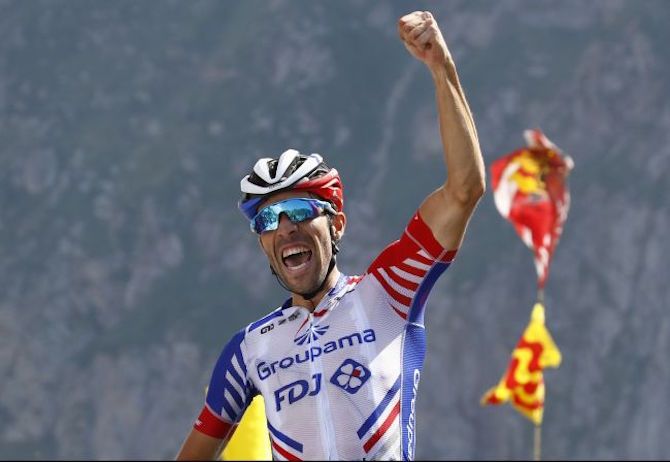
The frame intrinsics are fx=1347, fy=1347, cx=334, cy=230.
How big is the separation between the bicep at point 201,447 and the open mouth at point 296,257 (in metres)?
0.86

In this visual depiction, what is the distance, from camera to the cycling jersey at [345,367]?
18.4 feet

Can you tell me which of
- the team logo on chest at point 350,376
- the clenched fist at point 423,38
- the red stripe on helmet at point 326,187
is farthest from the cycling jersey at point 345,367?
the clenched fist at point 423,38

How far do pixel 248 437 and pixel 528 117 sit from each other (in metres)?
59.6

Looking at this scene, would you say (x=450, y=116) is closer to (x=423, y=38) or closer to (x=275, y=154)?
(x=423, y=38)

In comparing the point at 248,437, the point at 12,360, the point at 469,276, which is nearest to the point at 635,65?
the point at 469,276

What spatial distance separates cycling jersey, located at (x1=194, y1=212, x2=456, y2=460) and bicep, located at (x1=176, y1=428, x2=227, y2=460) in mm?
31

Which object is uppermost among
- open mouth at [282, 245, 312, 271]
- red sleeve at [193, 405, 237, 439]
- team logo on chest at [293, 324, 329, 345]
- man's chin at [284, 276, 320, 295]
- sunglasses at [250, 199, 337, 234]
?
sunglasses at [250, 199, 337, 234]

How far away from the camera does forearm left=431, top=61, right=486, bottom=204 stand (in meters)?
5.27

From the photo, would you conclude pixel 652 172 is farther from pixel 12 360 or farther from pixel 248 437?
pixel 248 437

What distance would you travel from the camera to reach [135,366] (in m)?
61.0

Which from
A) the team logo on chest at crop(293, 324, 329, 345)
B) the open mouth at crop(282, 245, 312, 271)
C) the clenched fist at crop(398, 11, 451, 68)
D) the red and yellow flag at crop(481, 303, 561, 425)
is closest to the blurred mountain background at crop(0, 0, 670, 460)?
the red and yellow flag at crop(481, 303, 561, 425)

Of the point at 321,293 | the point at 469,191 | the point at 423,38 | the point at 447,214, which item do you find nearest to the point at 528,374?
the point at 321,293

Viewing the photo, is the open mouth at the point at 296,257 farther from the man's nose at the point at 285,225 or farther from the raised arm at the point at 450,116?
the raised arm at the point at 450,116

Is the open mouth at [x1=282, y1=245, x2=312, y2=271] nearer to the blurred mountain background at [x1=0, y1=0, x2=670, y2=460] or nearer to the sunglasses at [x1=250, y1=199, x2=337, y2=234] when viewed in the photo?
the sunglasses at [x1=250, y1=199, x2=337, y2=234]
